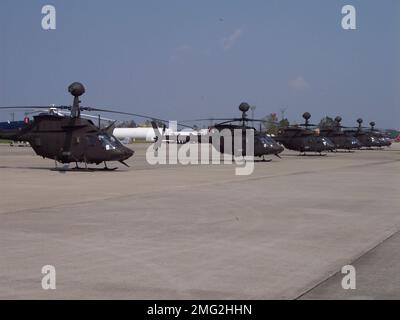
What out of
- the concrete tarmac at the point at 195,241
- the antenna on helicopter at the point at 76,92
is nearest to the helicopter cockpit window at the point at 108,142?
the antenna on helicopter at the point at 76,92

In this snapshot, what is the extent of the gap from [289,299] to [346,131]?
6121cm

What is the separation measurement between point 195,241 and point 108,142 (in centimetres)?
1770

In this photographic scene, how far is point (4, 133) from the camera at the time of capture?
94.0 feet

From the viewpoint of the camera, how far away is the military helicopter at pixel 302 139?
159 feet

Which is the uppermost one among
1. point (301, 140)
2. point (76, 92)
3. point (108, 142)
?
point (76, 92)

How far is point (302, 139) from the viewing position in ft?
159

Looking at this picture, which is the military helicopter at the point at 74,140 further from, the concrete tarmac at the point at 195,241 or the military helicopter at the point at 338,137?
the military helicopter at the point at 338,137

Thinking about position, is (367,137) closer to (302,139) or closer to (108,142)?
(302,139)

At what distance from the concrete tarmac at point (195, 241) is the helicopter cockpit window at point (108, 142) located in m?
8.06

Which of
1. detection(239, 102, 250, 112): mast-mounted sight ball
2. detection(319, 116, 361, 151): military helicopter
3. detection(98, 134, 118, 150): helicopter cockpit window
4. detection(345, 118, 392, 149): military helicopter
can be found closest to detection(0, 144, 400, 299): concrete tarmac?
detection(98, 134, 118, 150): helicopter cockpit window

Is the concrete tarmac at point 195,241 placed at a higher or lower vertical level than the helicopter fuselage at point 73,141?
lower

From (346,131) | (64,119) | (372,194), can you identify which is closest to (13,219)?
(372,194)

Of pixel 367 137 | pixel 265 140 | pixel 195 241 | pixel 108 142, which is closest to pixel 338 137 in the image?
pixel 367 137
